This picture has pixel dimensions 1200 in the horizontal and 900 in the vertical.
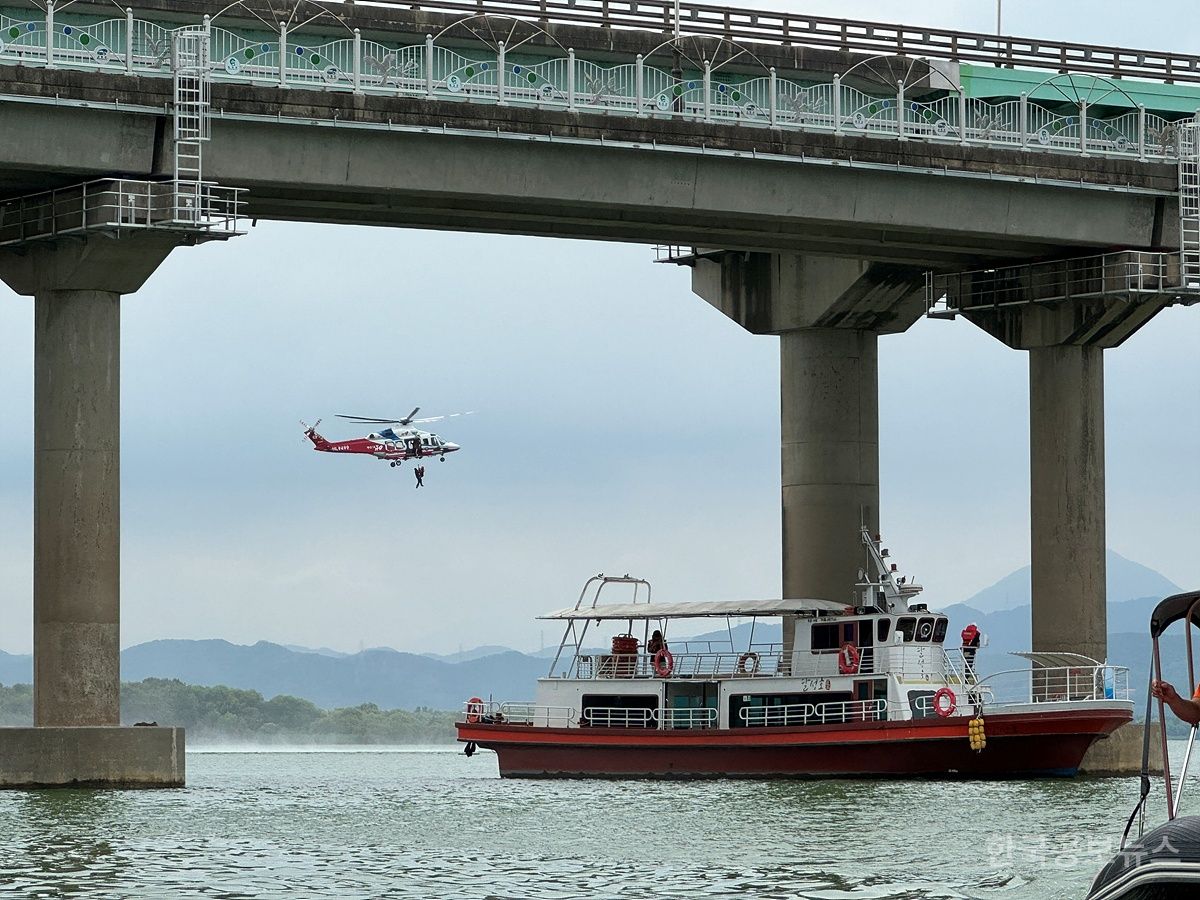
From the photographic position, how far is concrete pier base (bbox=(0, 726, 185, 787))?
49.3 m

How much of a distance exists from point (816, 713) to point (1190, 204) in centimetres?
1628

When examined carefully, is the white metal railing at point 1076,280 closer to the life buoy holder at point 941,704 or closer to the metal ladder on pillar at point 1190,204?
the metal ladder on pillar at point 1190,204

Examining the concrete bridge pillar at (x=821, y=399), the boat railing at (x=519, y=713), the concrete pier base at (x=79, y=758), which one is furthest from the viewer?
the concrete bridge pillar at (x=821, y=399)

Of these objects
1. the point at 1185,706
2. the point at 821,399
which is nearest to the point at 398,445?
the point at 821,399

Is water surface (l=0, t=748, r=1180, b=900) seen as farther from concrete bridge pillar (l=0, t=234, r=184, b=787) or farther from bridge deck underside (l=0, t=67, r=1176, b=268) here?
bridge deck underside (l=0, t=67, r=1176, b=268)

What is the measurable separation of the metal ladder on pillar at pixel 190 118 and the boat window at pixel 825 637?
20105 millimetres

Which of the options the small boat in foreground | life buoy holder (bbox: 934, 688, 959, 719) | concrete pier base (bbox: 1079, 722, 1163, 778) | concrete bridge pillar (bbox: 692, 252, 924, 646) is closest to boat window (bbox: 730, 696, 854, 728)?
life buoy holder (bbox: 934, 688, 959, 719)

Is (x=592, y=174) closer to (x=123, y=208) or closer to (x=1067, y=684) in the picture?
(x=123, y=208)

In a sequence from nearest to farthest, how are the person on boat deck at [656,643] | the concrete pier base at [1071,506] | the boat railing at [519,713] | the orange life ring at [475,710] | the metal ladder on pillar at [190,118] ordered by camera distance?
the metal ladder on pillar at [190,118] → the person on boat deck at [656,643] → the boat railing at [519,713] → the concrete pier base at [1071,506] → the orange life ring at [475,710]

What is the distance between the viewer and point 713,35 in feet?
206

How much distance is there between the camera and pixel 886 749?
195ft

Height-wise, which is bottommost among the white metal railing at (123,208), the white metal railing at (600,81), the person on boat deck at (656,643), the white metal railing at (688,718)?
the white metal railing at (688,718)

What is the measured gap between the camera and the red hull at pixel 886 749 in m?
59.0

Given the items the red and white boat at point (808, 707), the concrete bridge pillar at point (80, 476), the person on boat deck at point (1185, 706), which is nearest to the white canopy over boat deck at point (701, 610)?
the red and white boat at point (808, 707)
